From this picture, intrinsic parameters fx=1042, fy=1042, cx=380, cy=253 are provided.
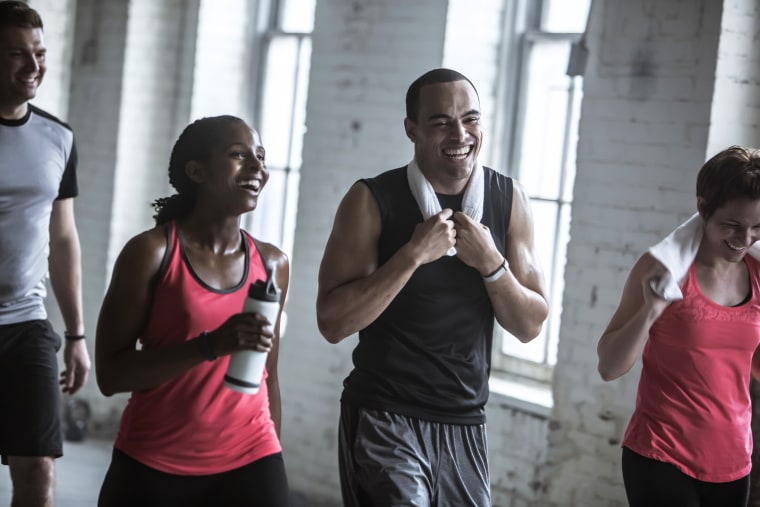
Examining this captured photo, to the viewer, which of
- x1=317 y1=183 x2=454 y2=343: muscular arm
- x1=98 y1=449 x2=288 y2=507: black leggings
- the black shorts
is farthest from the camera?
the black shorts

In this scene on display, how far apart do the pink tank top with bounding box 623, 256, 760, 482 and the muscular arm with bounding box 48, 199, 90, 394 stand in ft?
5.90

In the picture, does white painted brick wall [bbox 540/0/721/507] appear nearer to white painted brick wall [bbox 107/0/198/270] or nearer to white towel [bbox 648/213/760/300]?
white towel [bbox 648/213/760/300]

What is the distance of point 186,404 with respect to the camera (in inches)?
94.3

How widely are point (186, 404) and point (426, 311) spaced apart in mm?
644

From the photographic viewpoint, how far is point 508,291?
2.62 m

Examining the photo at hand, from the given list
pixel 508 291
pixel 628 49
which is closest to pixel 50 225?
pixel 508 291

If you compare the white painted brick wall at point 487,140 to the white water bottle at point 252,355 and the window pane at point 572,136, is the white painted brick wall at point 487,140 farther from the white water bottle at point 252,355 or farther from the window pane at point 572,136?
the white water bottle at point 252,355

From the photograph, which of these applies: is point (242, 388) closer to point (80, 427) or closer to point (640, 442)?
point (640, 442)

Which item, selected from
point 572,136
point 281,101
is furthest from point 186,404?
point 281,101

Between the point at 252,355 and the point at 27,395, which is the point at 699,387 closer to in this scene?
the point at 252,355

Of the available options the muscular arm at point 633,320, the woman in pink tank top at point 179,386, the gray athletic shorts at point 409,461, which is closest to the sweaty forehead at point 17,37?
the woman in pink tank top at point 179,386

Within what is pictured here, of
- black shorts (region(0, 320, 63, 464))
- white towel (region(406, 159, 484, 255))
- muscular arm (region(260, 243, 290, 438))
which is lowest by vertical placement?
black shorts (region(0, 320, 63, 464))

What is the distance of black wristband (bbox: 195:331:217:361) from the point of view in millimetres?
2256

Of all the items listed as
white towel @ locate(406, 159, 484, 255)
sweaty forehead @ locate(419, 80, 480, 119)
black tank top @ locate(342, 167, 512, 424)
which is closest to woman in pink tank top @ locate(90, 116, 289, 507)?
black tank top @ locate(342, 167, 512, 424)
